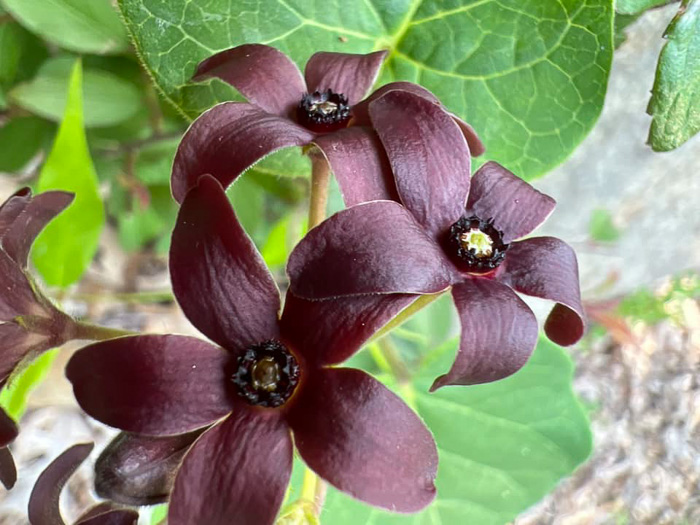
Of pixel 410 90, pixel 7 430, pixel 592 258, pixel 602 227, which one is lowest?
pixel 592 258

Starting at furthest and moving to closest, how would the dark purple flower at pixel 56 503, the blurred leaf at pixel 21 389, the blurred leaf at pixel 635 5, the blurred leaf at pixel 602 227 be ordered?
1. the blurred leaf at pixel 602 227
2. the blurred leaf at pixel 21 389
3. the blurred leaf at pixel 635 5
4. the dark purple flower at pixel 56 503

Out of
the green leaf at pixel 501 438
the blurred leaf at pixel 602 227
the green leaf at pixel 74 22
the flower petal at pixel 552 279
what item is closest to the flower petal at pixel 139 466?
the flower petal at pixel 552 279

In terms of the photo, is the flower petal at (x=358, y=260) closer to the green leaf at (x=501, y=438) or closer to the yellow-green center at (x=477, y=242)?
the yellow-green center at (x=477, y=242)

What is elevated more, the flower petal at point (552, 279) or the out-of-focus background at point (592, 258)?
the flower petal at point (552, 279)

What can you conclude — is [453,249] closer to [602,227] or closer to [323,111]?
[323,111]

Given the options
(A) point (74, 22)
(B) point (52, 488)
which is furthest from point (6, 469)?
(A) point (74, 22)

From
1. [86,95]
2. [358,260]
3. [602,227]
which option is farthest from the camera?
[602,227]

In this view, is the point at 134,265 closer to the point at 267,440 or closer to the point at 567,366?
the point at 567,366

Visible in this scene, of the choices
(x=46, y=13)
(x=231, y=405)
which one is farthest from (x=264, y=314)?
(x=46, y=13)
